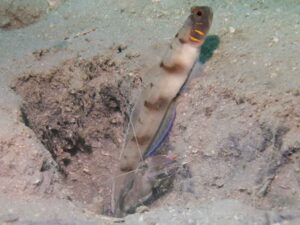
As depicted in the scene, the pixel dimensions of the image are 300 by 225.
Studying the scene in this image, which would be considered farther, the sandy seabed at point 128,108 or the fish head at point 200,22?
the fish head at point 200,22

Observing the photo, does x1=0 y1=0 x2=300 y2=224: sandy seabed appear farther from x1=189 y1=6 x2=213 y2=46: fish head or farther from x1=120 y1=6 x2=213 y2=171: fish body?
x1=189 y1=6 x2=213 y2=46: fish head

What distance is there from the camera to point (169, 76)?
9.78ft

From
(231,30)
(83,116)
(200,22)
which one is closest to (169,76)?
(200,22)

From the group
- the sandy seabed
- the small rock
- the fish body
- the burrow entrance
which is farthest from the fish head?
the burrow entrance

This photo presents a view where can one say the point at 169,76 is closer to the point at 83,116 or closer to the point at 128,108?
the point at 128,108

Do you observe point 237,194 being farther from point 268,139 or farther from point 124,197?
point 124,197

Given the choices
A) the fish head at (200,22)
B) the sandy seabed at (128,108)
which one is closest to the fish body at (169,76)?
the fish head at (200,22)

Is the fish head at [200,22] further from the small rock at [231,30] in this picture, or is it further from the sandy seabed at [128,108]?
the small rock at [231,30]

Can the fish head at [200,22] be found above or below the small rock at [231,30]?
above

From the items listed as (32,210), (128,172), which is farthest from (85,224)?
(128,172)

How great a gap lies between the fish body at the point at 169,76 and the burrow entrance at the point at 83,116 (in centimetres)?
27

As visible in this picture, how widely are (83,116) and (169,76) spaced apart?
0.98 metres

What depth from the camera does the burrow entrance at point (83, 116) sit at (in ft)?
10.5

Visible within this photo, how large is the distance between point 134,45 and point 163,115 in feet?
2.60
